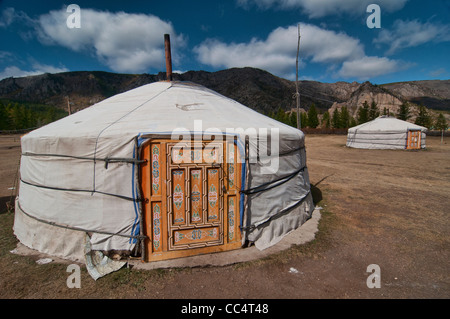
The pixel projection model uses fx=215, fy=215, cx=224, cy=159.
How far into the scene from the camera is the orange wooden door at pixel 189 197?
300cm

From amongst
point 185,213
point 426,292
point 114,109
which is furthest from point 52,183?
point 426,292

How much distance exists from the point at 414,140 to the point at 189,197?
1972cm

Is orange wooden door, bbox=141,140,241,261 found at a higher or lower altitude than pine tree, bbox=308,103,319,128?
lower

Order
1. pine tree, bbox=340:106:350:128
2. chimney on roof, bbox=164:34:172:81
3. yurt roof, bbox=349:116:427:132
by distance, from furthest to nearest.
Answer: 1. pine tree, bbox=340:106:350:128
2. yurt roof, bbox=349:116:427:132
3. chimney on roof, bbox=164:34:172:81

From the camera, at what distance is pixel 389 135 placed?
1677cm

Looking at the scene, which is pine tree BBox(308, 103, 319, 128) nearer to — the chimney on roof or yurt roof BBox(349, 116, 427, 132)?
yurt roof BBox(349, 116, 427, 132)

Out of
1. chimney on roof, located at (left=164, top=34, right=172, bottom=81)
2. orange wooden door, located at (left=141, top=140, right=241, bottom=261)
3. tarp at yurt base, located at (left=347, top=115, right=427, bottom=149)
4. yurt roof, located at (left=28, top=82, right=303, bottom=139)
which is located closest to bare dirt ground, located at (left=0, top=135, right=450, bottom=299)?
orange wooden door, located at (left=141, top=140, right=241, bottom=261)

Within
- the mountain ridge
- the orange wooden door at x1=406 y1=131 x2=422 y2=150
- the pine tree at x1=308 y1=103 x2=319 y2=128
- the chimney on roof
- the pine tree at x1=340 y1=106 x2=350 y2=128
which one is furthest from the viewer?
the mountain ridge

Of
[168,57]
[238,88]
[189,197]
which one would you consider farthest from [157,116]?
[238,88]

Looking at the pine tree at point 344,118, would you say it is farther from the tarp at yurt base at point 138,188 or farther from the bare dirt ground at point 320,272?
the tarp at yurt base at point 138,188

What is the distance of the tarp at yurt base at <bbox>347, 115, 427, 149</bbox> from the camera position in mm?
16094

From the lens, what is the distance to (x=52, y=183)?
325 cm

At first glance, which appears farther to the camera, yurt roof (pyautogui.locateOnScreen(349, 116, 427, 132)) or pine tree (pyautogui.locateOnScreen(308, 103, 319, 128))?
pine tree (pyautogui.locateOnScreen(308, 103, 319, 128))

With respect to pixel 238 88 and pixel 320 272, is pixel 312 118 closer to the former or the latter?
pixel 320 272
